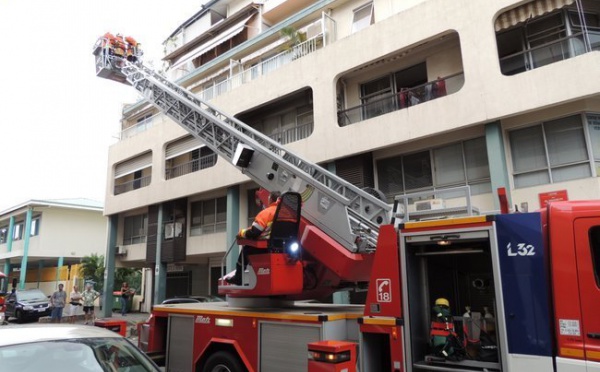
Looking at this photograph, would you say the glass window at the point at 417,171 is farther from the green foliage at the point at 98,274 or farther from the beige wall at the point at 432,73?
the green foliage at the point at 98,274

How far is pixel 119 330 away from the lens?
288 inches

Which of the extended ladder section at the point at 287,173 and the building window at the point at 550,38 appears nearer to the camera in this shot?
the extended ladder section at the point at 287,173

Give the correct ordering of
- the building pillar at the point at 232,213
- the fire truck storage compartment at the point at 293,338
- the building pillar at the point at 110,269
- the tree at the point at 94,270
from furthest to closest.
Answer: the tree at the point at 94,270 < the building pillar at the point at 110,269 < the building pillar at the point at 232,213 < the fire truck storage compartment at the point at 293,338

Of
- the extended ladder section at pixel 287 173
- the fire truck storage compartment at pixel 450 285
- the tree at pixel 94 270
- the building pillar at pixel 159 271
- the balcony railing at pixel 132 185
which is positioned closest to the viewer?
the fire truck storage compartment at pixel 450 285

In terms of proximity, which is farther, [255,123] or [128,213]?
Answer: [128,213]

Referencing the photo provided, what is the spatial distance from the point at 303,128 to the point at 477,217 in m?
13.3

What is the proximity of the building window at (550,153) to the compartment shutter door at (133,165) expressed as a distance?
17730 millimetres

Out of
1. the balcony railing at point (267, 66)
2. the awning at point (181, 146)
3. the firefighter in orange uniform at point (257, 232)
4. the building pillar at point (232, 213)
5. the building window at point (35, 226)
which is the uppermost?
the balcony railing at point (267, 66)

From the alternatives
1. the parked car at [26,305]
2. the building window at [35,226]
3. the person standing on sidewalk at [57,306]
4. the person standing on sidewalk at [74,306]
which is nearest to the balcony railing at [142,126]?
the person standing on sidewalk at [74,306]

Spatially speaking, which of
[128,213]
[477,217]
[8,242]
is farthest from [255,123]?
[8,242]

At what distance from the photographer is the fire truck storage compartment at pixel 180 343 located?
6.59 meters

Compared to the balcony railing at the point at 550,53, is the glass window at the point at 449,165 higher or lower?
lower

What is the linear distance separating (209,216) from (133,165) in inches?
263

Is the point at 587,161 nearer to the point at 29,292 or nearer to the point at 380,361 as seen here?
the point at 380,361
